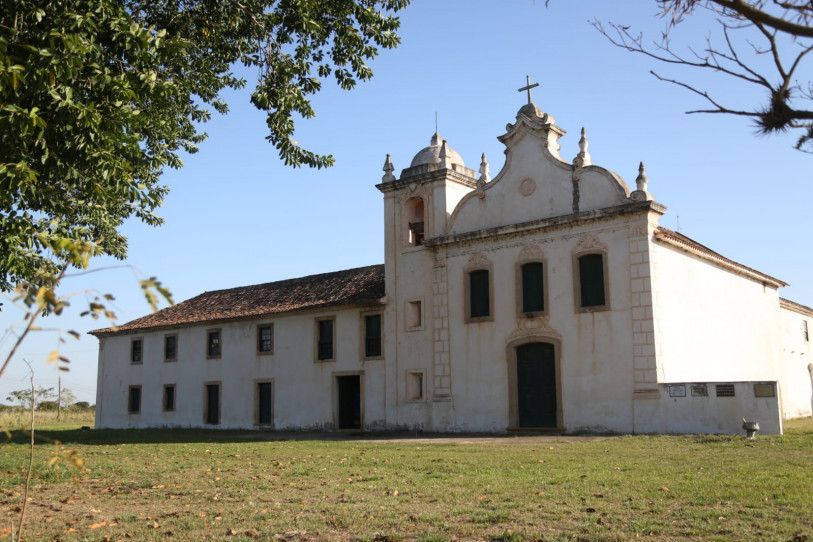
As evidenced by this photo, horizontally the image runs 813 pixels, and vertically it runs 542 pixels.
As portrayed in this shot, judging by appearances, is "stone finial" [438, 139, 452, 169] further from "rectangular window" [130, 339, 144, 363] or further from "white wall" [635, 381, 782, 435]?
"rectangular window" [130, 339, 144, 363]

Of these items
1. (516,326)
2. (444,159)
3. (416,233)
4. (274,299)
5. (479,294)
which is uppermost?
(444,159)

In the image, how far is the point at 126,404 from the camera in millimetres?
36938

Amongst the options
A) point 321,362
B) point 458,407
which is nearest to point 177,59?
point 458,407

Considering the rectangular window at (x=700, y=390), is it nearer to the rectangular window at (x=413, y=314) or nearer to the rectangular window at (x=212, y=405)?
the rectangular window at (x=413, y=314)

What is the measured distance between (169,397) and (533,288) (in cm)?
1879

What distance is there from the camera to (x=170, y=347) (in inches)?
1400

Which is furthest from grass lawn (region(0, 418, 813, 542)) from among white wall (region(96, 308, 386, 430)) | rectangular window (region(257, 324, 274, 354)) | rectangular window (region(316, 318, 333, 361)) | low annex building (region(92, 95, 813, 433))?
rectangular window (region(257, 324, 274, 354))

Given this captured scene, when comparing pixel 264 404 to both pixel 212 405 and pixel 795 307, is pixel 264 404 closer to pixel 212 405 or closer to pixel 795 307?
pixel 212 405

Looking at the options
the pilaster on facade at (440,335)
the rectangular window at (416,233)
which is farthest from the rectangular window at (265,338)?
the pilaster on facade at (440,335)

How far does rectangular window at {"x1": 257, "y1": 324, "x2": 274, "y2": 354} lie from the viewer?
31.5 m

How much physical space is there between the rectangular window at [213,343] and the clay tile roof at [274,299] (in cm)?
60

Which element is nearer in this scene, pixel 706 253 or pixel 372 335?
pixel 706 253

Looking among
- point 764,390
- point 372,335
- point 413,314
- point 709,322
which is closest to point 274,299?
point 372,335

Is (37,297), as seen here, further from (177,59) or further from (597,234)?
(597,234)
